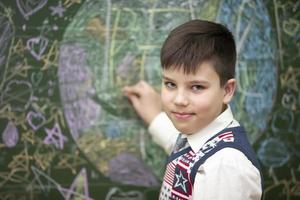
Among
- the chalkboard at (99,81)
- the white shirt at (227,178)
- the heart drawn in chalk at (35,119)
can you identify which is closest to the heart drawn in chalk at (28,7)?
the chalkboard at (99,81)

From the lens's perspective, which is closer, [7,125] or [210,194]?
[210,194]

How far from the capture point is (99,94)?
6.70 feet

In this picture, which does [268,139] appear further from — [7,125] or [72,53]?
[7,125]

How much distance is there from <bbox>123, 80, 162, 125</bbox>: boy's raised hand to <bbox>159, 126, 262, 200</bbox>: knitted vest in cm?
41

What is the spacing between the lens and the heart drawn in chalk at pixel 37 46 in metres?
1.98

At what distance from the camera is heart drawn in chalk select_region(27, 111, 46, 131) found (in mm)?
1997

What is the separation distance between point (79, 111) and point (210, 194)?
0.80 m

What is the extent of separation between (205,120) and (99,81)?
615mm

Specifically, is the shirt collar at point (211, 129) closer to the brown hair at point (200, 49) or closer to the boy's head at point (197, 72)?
the boy's head at point (197, 72)

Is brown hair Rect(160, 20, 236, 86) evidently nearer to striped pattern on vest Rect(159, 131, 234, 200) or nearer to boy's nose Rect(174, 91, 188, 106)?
boy's nose Rect(174, 91, 188, 106)

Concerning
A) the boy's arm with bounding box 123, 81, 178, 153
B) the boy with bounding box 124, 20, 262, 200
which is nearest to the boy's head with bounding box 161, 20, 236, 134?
the boy with bounding box 124, 20, 262, 200

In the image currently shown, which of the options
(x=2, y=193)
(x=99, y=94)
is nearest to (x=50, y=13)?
(x=99, y=94)

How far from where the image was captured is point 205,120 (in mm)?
1592

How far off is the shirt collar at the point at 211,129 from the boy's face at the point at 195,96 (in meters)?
0.01
